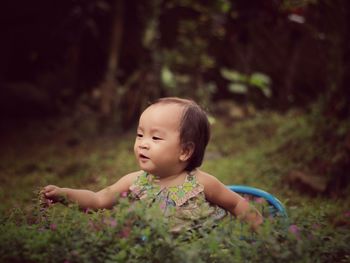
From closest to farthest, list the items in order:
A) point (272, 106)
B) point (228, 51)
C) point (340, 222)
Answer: point (340, 222) < point (272, 106) < point (228, 51)

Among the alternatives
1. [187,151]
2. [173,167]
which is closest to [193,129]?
[187,151]

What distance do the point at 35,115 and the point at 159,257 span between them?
7134mm

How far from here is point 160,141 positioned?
9.66 ft

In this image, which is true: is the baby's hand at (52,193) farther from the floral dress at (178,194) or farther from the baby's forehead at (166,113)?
the baby's forehead at (166,113)

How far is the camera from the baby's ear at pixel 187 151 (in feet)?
9.84

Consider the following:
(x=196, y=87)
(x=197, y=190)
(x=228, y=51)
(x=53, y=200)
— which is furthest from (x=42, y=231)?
(x=228, y=51)

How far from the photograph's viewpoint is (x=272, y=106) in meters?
9.66

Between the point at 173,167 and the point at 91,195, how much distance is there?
50 cm

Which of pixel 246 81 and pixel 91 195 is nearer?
pixel 91 195

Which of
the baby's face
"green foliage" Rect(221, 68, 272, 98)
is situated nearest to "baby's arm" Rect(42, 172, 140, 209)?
the baby's face

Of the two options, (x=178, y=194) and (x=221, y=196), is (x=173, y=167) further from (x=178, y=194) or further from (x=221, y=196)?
(x=221, y=196)

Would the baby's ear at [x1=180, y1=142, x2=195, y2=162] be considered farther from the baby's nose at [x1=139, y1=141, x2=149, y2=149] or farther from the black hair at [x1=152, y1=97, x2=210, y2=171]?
the baby's nose at [x1=139, y1=141, x2=149, y2=149]

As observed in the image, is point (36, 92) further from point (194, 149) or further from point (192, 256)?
point (192, 256)

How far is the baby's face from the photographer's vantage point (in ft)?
9.61
